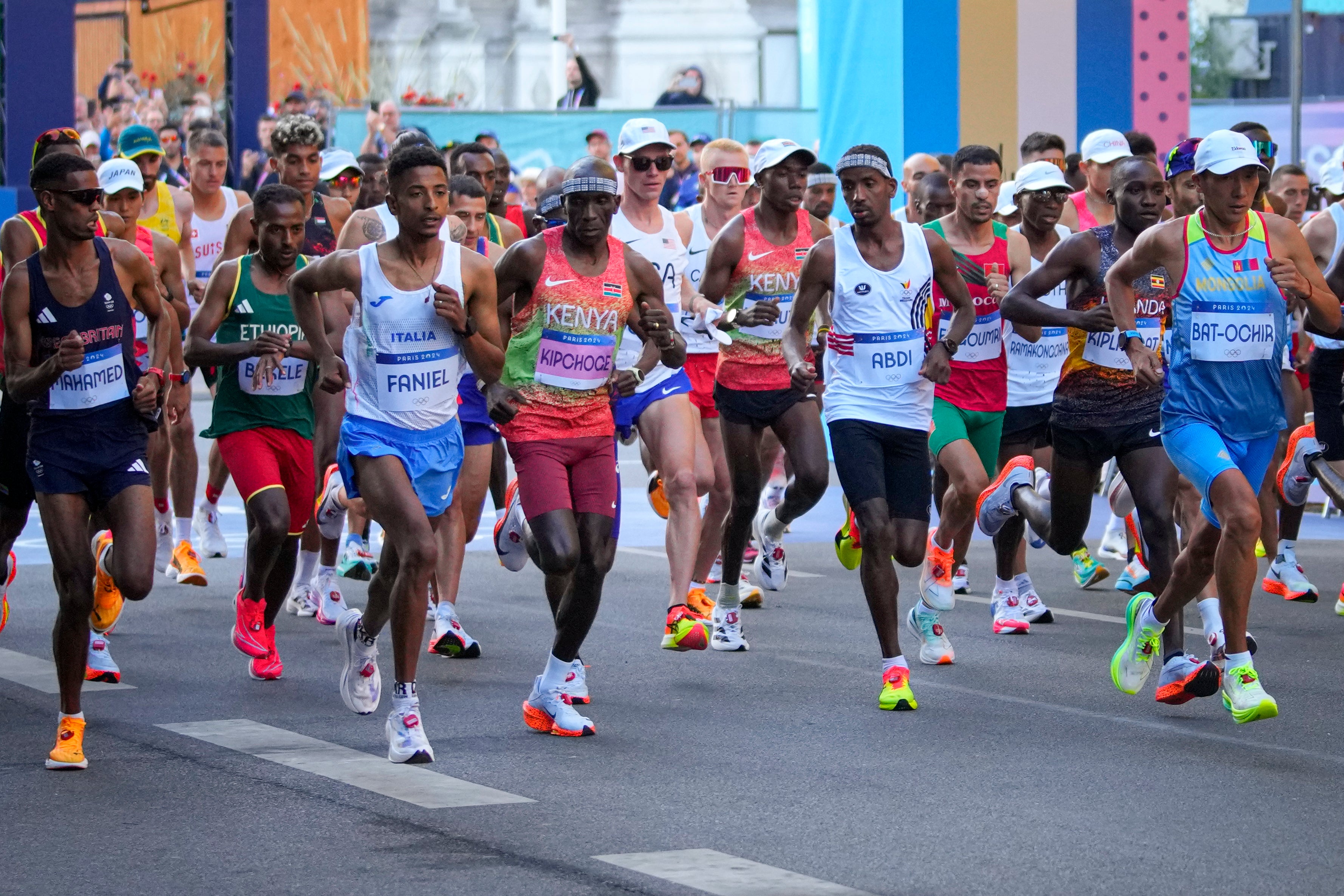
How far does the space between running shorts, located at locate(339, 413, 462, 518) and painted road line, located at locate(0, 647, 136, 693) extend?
1.75 meters

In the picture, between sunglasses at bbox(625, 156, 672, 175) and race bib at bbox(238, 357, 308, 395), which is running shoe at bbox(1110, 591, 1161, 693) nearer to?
sunglasses at bbox(625, 156, 672, 175)

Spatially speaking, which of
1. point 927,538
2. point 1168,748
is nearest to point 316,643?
point 927,538

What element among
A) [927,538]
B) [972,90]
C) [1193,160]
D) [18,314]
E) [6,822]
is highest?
[972,90]

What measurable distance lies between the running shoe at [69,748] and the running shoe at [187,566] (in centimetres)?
405

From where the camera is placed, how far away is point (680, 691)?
8695 mm

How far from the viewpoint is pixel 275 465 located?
9.31 metres

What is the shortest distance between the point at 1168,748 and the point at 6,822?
390cm

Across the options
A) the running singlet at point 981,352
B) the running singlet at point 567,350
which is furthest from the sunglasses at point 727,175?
the running singlet at point 567,350

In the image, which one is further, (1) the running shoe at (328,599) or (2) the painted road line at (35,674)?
(1) the running shoe at (328,599)

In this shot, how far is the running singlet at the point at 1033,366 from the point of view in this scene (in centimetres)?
1090

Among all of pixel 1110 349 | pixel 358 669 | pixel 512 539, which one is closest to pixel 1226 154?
pixel 1110 349

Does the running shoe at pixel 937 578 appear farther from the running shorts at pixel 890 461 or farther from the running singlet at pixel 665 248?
the running singlet at pixel 665 248

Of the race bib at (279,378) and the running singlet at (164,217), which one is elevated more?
the running singlet at (164,217)

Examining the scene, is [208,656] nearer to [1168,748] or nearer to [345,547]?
[345,547]
